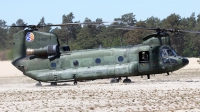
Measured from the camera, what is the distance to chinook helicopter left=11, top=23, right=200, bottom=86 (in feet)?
92.2

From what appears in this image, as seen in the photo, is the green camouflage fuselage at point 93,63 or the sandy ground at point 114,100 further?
the green camouflage fuselage at point 93,63

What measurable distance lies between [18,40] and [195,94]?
14368mm

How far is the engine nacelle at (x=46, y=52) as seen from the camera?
29.8 m

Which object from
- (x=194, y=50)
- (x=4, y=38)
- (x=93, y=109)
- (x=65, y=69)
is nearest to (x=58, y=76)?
(x=65, y=69)

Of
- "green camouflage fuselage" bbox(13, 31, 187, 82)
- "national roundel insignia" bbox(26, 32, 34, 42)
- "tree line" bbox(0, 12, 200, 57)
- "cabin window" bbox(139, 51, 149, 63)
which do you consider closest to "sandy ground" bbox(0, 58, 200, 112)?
"green camouflage fuselage" bbox(13, 31, 187, 82)

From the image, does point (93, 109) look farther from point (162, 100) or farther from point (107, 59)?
point (107, 59)

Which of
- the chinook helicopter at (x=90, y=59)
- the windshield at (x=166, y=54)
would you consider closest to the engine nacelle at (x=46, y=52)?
the chinook helicopter at (x=90, y=59)

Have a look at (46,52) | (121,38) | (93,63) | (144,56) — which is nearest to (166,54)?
(144,56)

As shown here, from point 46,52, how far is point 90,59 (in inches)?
114

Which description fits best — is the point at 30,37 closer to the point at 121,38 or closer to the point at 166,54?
the point at 166,54

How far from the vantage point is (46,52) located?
30.0 meters

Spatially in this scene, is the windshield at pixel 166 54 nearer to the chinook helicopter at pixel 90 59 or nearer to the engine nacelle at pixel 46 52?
the chinook helicopter at pixel 90 59

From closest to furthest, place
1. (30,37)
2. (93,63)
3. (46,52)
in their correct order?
(93,63) < (46,52) < (30,37)

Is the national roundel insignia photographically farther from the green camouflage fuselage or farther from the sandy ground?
the sandy ground
